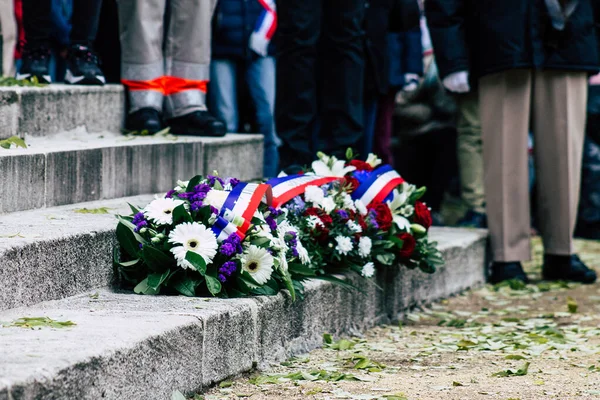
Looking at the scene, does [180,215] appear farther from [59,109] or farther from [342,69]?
[342,69]

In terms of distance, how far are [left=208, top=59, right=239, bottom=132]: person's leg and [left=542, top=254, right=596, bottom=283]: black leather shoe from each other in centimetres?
197

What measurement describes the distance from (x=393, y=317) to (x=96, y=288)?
175 cm

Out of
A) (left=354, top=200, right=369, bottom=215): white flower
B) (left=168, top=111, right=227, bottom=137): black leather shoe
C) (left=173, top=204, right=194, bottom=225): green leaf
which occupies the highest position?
(left=168, top=111, right=227, bottom=137): black leather shoe

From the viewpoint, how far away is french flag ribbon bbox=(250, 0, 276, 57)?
6082 mm

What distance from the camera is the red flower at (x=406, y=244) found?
469cm

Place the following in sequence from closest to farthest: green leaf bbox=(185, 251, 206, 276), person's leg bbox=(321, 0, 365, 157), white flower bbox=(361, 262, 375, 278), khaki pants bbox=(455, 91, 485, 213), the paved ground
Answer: the paved ground → green leaf bbox=(185, 251, 206, 276) → white flower bbox=(361, 262, 375, 278) → person's leg bbox=(321, 0, 365, 157) → khaki pants bbox=(455, 91, 485, 213)

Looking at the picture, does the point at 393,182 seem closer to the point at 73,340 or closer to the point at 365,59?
the point at 365,59

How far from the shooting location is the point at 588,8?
19.4 feet

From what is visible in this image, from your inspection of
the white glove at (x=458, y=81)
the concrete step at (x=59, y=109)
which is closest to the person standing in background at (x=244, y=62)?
the concrete step at (x=59, y=109)

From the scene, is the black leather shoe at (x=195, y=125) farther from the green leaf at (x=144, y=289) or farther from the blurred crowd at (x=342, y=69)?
the green leaf at (x=144, y=289)

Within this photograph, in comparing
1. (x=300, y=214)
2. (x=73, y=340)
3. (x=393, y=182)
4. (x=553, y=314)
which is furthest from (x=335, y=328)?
(x=73, y=340)

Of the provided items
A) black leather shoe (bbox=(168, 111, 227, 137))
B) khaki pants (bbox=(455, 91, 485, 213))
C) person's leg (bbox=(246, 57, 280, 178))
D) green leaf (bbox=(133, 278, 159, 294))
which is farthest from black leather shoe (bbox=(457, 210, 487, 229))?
green leaf (bbox=(133, 278, 159, 294))

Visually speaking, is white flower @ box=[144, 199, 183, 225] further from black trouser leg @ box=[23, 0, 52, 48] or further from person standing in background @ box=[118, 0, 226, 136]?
black trouser leg @ box=[23, 0, 52, 48]

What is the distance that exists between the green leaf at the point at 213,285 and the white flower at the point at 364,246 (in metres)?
1.02
